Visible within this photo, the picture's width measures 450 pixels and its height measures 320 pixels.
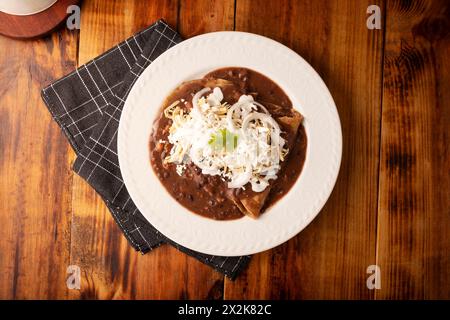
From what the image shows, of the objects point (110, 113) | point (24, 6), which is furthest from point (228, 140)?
point (24, 6)

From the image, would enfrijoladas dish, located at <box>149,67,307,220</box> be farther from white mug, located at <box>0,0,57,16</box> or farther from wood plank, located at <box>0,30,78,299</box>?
white mug, located at <box>0,0,57,16</box>

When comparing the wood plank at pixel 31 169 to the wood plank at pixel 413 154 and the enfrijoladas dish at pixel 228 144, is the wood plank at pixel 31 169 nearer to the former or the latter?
the enfrijoladas dish at pixel 228 144

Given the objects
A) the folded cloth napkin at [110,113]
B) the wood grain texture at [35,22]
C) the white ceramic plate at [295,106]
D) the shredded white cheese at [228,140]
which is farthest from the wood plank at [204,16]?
the wood grain texture at [35,22]

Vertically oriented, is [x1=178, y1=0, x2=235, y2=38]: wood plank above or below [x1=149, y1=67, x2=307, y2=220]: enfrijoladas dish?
above

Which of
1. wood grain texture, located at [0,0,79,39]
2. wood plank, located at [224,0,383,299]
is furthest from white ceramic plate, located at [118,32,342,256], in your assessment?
wood grain texture, located at [0,0,79,39]
